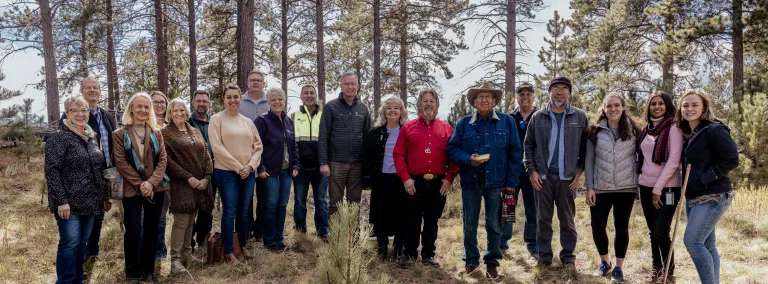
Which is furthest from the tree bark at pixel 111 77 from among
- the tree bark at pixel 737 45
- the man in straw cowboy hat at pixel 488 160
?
the tree bark at pixel 737 45

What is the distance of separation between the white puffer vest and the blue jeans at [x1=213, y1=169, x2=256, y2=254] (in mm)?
3570

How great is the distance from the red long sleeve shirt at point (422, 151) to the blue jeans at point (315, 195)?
4.51 ft

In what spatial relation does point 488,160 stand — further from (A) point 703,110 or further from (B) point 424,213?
(A) point 703,110

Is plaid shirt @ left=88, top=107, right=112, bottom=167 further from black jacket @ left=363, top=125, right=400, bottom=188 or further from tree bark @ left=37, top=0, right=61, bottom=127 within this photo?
tree bark @ left=37, top=0, right=61, bottom=127

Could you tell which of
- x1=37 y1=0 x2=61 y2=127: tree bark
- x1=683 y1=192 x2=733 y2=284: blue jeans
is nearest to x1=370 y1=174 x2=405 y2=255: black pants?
x1=683 y1=192 x2=733 y2=284: blue jeans

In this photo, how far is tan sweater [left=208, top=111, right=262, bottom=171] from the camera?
4.63 meters

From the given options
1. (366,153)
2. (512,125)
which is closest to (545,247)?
(512,125)

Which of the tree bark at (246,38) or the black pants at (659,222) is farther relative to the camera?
the tree bark at (246,38)

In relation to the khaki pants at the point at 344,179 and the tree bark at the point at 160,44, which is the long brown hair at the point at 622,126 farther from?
the tree bark at the point at 160,44

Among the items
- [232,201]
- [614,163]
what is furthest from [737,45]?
A: [232,201]

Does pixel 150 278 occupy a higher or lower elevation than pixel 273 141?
lower

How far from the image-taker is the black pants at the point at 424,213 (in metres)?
4.76

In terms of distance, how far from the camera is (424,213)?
4.93m

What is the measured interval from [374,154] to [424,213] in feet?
2.94
